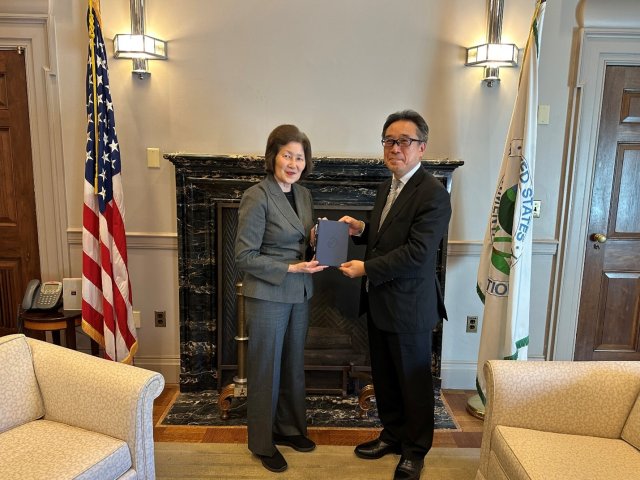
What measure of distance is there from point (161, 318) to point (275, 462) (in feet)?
4.00

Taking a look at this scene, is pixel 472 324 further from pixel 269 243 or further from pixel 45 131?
pixel 45 131

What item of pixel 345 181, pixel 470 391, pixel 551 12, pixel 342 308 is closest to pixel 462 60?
pixel 551 12

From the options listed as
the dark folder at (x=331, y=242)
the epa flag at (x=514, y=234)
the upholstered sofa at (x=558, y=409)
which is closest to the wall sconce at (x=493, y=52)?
the epa flag at (x=514, y=234)

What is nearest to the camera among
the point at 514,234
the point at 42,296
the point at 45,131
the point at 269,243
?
the point at 269,243

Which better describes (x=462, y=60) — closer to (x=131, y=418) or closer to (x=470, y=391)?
(x=470, y=391)

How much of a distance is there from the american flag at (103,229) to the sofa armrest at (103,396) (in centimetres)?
76

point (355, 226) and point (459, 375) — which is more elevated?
point (355, 226)

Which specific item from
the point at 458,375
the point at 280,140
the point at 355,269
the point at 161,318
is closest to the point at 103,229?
the point at 161,318

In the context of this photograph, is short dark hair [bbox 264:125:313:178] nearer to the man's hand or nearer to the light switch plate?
the man's hand

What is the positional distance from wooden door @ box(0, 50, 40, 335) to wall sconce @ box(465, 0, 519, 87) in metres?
2.52

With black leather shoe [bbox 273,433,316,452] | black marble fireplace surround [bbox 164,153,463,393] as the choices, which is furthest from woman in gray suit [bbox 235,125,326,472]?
black marble fireplace surround [bbox 164,153,463,393]

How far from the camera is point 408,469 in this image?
6.63 feet

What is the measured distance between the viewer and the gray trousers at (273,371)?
203 cm

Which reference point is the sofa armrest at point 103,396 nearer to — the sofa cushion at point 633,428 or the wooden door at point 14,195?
the wooden door at point 14,195
